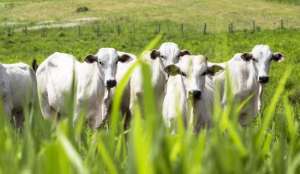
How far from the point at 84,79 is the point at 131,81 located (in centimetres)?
78

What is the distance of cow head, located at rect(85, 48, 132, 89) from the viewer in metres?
11.6

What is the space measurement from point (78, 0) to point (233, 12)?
66.5ft

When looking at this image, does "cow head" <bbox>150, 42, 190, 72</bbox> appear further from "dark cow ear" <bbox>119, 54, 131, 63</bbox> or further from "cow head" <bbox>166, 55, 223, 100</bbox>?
"cow head" <bbox>166, 55, 223, 100</bbox>

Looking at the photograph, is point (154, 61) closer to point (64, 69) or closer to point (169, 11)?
point (64, 69)

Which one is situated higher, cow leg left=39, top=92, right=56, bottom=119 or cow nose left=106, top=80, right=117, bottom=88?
cow nose left=106, top=80, right=117, bottom=88

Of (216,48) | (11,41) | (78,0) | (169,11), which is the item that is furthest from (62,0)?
(216,48)

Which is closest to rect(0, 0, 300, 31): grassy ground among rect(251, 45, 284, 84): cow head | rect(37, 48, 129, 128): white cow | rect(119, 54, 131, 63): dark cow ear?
rect(251, 45, 284, 84): cow head

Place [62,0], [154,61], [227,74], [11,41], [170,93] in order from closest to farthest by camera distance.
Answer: [227,74] → [170,93] → [154,61] → [11,41] → [62,0]

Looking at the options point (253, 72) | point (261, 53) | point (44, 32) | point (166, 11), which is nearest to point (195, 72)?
point (253, 72)

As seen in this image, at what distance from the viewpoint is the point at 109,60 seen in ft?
39.7

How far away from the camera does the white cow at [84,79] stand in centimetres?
1198

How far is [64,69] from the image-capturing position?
13383 millimetres

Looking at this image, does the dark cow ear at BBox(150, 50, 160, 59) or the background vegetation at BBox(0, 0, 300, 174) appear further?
the dark cow ear at BBox(150, 50, 160, 59)

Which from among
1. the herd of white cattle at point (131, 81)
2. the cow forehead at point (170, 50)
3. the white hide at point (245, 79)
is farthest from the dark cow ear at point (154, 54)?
the white hide at point (245, 79)
